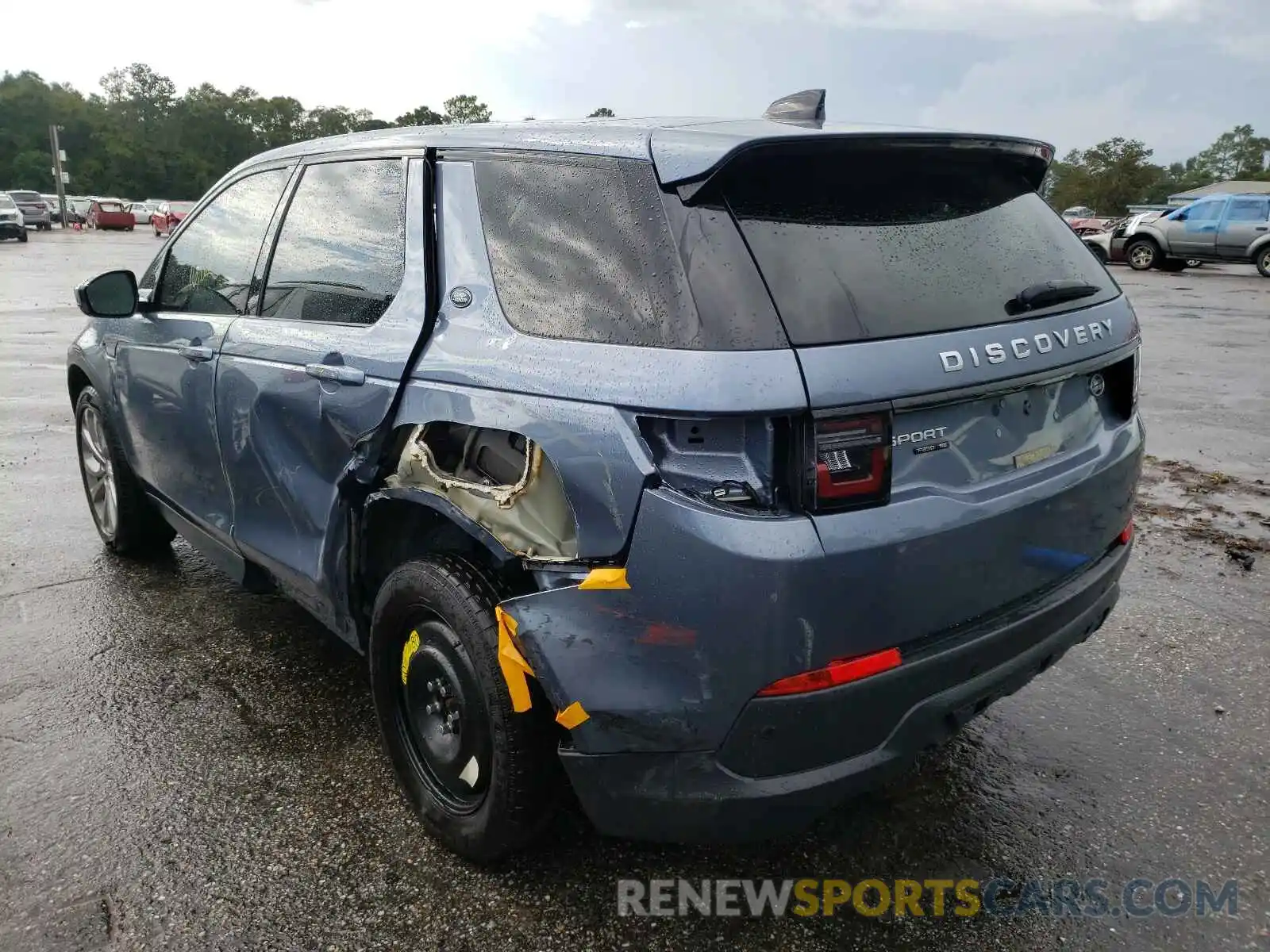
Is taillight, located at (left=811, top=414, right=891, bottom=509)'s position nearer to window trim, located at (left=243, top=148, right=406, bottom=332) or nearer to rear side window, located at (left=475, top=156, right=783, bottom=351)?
rear side window, located at (left=475, top=156, right=783, bottom=351)

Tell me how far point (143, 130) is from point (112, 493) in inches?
4216

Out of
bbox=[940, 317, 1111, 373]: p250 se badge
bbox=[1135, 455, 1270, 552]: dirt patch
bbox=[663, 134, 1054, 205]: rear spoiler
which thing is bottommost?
bbox=[1135, 455, 1270, 552]: dirt patch

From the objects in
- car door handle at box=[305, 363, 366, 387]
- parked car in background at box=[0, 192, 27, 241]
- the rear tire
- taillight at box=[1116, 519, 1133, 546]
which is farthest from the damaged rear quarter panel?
parked car in background at box=[0, 192, 27, 241]

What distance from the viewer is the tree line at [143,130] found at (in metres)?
81.8

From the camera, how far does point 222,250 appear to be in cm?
359

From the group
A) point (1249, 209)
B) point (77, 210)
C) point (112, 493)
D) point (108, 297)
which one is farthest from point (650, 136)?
point (77, 210)

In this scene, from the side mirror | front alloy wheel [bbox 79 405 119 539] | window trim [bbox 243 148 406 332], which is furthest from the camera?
front alloy wheel [bbox 79 405 119 539]

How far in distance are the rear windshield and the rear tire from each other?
81.1 ft

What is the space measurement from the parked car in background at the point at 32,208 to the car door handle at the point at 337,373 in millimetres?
47899

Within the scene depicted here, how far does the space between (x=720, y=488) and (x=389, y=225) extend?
1437 mm

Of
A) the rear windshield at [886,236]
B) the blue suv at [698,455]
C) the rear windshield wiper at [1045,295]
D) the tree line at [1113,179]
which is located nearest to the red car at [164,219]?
the blue suv at [698,455]

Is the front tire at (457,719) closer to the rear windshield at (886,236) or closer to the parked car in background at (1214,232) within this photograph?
the rear windshield at (886,236)

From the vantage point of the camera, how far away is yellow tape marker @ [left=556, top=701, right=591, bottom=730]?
79.1 inches

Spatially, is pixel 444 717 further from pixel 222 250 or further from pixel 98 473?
pixel 98 473
